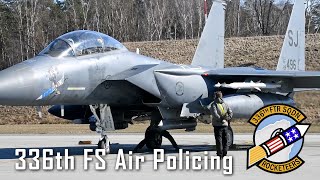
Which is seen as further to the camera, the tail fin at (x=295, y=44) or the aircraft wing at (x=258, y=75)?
the tail fin at (x=295, y=44)

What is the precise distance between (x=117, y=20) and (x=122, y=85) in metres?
59.1

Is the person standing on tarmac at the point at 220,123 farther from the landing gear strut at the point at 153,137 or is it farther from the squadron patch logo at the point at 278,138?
the landing gear strut at the point at 153,137

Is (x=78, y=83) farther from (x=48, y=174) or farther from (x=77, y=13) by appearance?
(x=77, y=13)

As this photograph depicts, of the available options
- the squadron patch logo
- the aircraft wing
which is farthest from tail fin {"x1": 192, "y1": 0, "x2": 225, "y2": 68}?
the squadron patch logo

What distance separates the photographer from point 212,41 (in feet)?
61.5

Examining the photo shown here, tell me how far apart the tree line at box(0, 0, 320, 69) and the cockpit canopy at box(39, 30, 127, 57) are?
4600 centimetres

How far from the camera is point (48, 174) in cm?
1098

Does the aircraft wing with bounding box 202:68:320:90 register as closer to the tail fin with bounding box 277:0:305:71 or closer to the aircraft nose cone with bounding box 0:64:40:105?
the tail fin with bounding box 277:0:305:71

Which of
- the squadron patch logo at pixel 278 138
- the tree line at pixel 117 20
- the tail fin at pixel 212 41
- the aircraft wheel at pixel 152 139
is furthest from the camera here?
the tree line at pixel 117 20

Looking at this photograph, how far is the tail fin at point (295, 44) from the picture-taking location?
62.5 ft

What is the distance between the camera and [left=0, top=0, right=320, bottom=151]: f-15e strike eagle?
43.1 ft

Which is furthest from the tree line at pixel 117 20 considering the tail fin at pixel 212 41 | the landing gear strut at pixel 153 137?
the landing gear strut at pixel 153 137

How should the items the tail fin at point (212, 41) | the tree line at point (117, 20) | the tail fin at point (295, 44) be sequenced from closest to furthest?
the tail fin at point (212, 41) < the tail fin at point (295, 44) < the tree line at point (117, 20)

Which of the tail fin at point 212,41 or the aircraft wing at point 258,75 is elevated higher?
the tail fin at point 212,41
